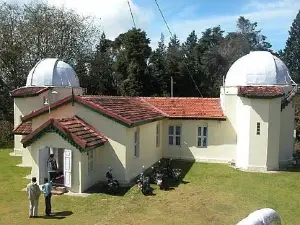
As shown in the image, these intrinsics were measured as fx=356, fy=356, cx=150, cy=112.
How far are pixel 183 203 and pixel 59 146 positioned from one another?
6.08 meters

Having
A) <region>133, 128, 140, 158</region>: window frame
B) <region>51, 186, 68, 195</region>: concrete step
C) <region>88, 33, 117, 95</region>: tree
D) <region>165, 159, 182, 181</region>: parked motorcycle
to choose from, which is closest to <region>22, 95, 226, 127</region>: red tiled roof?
<region>133, 128, 140, 158</region>: window frame

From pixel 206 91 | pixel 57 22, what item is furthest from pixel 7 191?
pixel 206 91

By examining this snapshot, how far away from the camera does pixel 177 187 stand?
17391mm

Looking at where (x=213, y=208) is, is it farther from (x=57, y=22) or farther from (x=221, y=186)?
(x=57, y=22)

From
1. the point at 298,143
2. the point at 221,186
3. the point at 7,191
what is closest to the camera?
the point at 7,191

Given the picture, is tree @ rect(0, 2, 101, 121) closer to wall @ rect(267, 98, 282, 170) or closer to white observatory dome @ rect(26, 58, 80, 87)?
white observatory dome @ rect(26, 58, 80, 87)

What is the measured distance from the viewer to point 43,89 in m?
24.9

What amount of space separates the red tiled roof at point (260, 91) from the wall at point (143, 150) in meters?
5.74

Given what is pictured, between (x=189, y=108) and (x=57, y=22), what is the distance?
80.5 ft

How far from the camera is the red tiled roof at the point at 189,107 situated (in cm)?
2353

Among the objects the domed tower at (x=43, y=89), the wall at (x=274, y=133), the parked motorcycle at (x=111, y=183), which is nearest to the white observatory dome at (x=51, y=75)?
the domed tower at (x=43, y=89)

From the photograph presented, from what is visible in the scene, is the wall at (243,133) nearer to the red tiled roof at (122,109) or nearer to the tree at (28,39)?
the red tiled roof at (122,109)

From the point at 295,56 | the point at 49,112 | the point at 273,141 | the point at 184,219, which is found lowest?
the point at 184,219

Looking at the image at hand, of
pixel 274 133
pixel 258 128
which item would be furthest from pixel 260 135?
pixel 274 133
